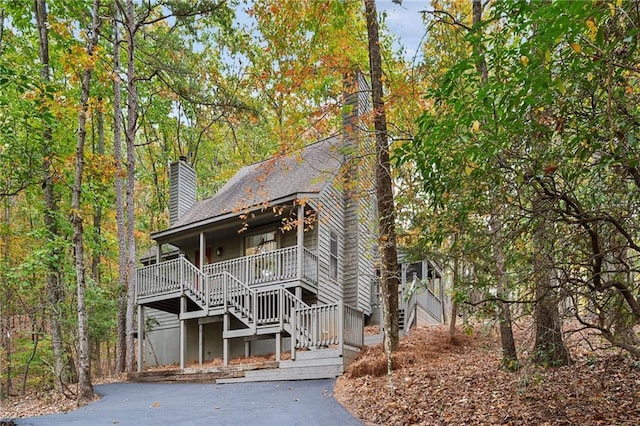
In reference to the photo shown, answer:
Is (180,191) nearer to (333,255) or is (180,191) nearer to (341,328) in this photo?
(333,255)

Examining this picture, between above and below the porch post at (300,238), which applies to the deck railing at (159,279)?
below

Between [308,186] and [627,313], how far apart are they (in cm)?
1059

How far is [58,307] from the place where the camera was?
45.7 ft

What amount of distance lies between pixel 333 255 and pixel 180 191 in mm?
7265

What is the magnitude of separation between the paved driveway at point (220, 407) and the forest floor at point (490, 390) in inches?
19.3

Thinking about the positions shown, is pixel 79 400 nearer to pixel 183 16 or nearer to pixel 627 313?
pixel 627 313

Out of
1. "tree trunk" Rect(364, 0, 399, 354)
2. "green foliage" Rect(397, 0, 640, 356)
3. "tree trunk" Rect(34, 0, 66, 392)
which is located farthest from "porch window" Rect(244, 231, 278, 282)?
"green foliage" Rect(397, 0, 640, 356)

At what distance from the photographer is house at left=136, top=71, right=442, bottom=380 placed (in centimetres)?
1137

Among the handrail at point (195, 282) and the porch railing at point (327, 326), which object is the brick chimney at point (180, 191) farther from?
the porch railing at point (327, 326)

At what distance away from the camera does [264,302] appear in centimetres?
1281

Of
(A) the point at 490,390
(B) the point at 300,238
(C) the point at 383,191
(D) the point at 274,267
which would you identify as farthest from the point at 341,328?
(A) the point at 490,390

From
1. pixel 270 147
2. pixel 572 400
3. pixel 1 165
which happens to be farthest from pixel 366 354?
pixel 270 147

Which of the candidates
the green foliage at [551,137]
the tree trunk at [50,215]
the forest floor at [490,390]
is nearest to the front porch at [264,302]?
the forest floor at [490,390]

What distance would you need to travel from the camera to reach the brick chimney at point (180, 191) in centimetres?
1881
